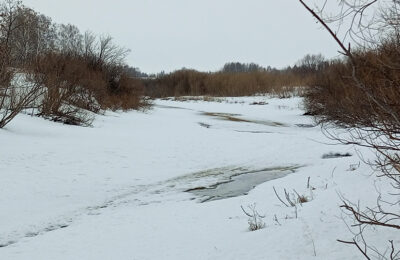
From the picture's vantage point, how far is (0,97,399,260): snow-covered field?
4137 mm

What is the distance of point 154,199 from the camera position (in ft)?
23.1

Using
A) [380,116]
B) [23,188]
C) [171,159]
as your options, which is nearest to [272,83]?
[171,159]

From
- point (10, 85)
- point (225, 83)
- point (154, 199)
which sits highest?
point (225, 83)

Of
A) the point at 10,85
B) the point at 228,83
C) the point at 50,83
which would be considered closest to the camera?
the point at 10,85

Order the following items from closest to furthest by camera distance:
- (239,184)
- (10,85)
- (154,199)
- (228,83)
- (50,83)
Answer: (154,199) < (239,184) < (10,85) < (50,83) < (228,83)

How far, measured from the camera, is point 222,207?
602cm

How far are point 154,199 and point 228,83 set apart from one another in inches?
1889

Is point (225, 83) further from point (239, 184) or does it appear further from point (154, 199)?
point (154, 199)

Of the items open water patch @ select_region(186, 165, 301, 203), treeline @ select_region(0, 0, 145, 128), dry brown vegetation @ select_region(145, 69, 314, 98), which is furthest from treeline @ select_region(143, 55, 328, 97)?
open water patch @ select_region(186, 165, 301, 203)

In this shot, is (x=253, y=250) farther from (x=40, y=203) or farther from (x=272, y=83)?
(x=272, y=83)

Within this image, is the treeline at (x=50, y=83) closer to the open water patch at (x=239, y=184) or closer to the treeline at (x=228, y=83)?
the open water patch at (x=239, y=184)

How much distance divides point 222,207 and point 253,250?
225 centimetres

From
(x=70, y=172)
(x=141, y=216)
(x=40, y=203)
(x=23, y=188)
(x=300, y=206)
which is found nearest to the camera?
(x=300, y=206)

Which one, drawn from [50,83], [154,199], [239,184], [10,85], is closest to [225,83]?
[50,83]
